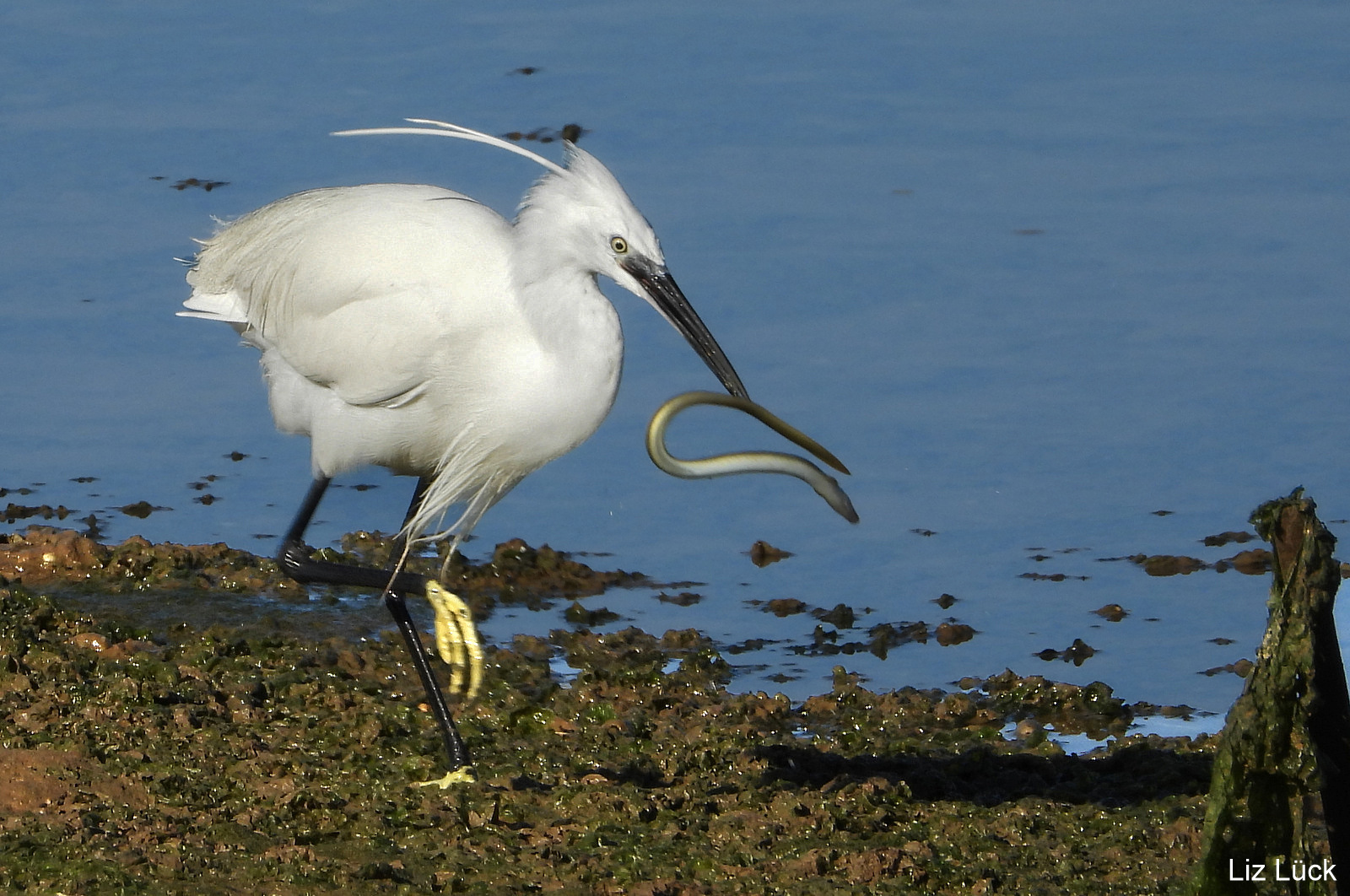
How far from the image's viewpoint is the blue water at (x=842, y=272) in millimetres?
7379

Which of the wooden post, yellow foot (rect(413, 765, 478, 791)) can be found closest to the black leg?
yellow foot (rect(413, 765, 478, 791))

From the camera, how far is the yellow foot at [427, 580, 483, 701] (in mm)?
6102

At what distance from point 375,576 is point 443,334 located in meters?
1.00

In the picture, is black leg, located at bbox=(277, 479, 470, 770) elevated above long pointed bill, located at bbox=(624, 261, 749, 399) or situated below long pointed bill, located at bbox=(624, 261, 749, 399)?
below

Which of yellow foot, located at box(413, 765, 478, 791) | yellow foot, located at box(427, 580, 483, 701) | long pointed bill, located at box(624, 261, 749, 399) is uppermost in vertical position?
long pointed bill, located at box(624, 261, 749, 399)

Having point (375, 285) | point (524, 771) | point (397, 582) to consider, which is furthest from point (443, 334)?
point (524, 771)

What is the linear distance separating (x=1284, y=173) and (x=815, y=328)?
10.3 ft

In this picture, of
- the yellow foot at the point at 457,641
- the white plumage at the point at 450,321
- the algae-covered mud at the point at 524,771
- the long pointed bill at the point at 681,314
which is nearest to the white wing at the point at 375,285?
the white plumage at the point at 450,321

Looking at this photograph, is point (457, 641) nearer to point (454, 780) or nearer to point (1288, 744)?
point (454, 780)

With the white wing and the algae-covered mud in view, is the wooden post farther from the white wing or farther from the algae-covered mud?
the white wing

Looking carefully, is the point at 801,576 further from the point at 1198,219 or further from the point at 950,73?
the point at 950,73

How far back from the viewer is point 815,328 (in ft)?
29.6

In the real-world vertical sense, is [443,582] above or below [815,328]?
below

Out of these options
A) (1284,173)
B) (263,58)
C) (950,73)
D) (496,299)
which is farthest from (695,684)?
(263,58)
